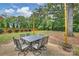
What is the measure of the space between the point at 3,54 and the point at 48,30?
0.48 metres

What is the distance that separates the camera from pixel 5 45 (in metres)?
2.49

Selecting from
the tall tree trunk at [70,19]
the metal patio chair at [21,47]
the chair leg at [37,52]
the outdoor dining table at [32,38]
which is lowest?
the chair leg at [37,52]

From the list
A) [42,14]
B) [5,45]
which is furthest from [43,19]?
[5,45]

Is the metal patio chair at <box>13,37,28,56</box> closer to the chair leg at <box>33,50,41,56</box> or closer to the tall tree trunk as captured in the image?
the chair leg at <box>33,50,41,56</box>

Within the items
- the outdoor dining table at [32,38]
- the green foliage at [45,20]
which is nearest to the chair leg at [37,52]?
the outdoor dining table at [32,38]

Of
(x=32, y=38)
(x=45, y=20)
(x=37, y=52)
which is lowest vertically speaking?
(x=37, y=52)

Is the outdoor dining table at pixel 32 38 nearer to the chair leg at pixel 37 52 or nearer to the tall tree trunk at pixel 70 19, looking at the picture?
the chair leg at pixel 37 52

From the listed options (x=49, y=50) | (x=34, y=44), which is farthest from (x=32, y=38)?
(x=49, y=50)

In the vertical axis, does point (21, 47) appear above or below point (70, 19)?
below

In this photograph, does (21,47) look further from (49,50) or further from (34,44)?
(49,50)

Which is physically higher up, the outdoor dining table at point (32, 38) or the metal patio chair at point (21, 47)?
the outdoor dining table at point (32, 38)

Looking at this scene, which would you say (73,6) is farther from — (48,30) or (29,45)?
(29,45)

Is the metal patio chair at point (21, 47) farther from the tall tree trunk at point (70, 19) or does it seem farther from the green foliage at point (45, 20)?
the tall tree trunk at point (70, 19)

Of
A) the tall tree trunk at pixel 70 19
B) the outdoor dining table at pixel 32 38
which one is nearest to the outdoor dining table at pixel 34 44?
the outdoor dining table at pixel 32 38
